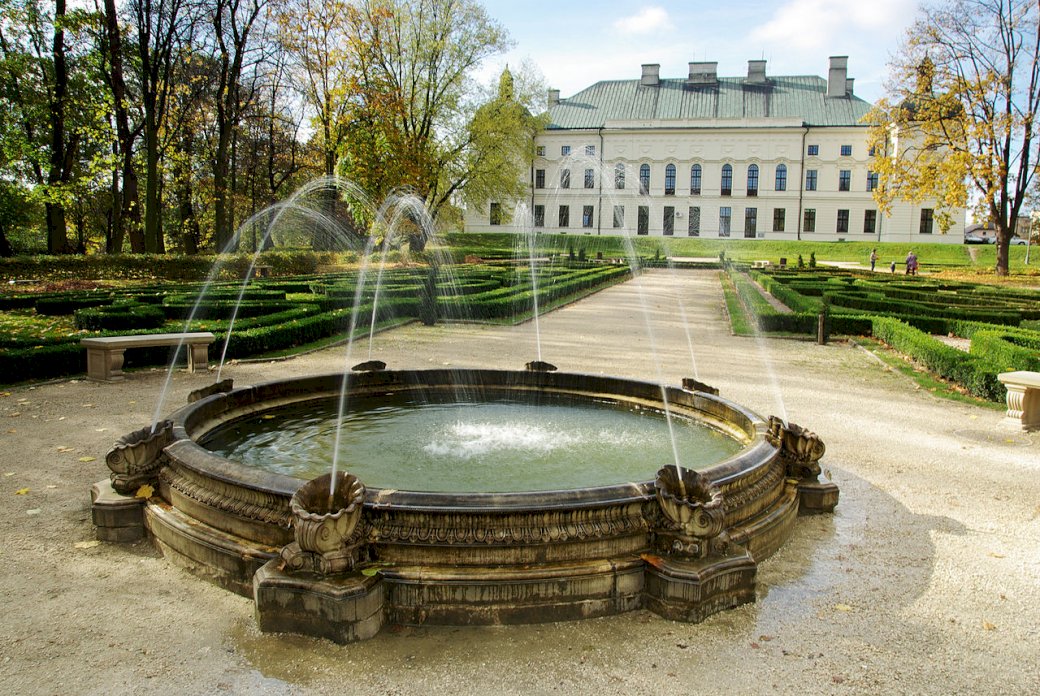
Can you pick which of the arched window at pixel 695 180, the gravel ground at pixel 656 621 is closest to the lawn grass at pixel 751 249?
the arched window at pixel 695 180

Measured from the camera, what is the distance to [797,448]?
5211 millimetres

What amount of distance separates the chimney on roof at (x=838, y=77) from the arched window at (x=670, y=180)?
14555 millimetres

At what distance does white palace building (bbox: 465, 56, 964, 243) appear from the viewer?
59.8 meters

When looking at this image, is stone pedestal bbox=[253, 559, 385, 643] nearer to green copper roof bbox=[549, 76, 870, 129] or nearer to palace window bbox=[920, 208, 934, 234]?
palace window bbox=[920, 208, 934, 234]

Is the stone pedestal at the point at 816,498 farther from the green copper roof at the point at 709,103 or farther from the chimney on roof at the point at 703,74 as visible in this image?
the chimney on roof at the point at 703,74

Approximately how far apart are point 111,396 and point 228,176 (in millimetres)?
26931

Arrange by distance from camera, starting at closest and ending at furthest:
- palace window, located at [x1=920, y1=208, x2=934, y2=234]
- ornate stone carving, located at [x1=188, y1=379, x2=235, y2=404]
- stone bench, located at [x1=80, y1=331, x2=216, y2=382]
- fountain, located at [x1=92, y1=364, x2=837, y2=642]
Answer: fountain, located at [x1=92, y1=364, x2=837, y2=642], ornate stone carving, located at [x1=188, y1=379, x2=235, y2=404], stone bench, located at [x1=80, y1=331, x2=216, y2=382], palace window, located at [x1=920, y1=208, x2=934, y2=234]

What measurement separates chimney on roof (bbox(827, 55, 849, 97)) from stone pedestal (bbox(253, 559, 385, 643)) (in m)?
67.6

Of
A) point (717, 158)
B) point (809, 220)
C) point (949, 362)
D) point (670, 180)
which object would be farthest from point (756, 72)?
point (949, 362)

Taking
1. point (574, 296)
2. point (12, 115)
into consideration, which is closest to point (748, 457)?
point (574, 296)

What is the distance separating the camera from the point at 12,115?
2242 centimetres

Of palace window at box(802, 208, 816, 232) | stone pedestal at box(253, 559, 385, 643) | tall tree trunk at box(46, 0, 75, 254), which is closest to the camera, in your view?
stone pedestal at box(253, 559, 385, 643)

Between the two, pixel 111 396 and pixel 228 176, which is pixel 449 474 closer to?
pixel 111 396

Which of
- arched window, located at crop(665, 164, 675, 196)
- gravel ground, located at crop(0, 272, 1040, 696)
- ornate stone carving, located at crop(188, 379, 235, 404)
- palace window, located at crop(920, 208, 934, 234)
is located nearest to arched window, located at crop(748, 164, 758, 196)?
arched window, located at crop(665, 164, 675, 196)
